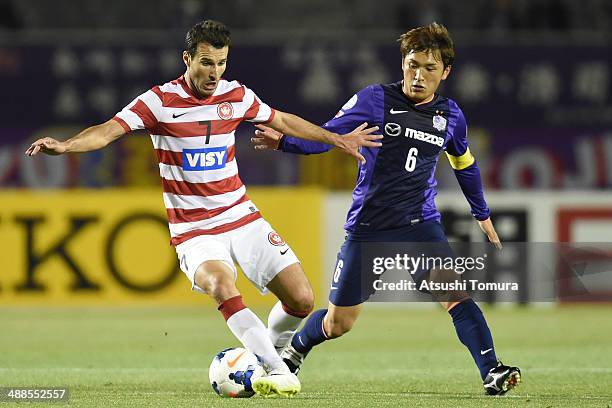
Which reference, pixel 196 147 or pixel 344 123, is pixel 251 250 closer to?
pixel 196 147

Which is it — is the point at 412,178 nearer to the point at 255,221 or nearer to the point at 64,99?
the point at 255,221

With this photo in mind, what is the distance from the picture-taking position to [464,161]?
24.0 feet

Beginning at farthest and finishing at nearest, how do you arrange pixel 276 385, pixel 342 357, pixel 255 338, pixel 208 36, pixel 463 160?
pixel 342 357 < pixel 463 160 < pixel 208 36 < pixel 255 338 < pixel 276 385

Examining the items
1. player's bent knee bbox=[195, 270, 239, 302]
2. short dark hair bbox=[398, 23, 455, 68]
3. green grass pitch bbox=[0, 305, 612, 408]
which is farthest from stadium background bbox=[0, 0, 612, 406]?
player's bent knee bbox=[195, 270, 239, 302]

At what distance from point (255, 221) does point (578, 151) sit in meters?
9.87

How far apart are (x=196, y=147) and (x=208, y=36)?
575 millimetres

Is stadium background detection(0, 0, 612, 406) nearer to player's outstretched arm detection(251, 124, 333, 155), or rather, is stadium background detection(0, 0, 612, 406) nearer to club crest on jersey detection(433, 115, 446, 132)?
player's outstretched arm detection(251, 124, 333, 155)

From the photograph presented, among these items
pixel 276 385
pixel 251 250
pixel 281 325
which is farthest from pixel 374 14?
pixel 276 385

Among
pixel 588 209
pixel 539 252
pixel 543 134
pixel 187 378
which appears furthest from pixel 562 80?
pixel 187 378

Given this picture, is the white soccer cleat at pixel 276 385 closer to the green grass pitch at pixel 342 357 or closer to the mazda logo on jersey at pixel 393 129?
the green grass pitch at pixel 342 357

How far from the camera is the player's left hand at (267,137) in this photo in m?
7.03

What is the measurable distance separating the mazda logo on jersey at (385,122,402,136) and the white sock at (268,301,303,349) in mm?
1105

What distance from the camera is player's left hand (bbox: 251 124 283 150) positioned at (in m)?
7.03

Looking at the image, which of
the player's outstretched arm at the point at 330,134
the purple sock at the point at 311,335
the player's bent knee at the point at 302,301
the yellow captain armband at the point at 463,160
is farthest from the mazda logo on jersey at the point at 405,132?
the purple sock at the point at 311,335
